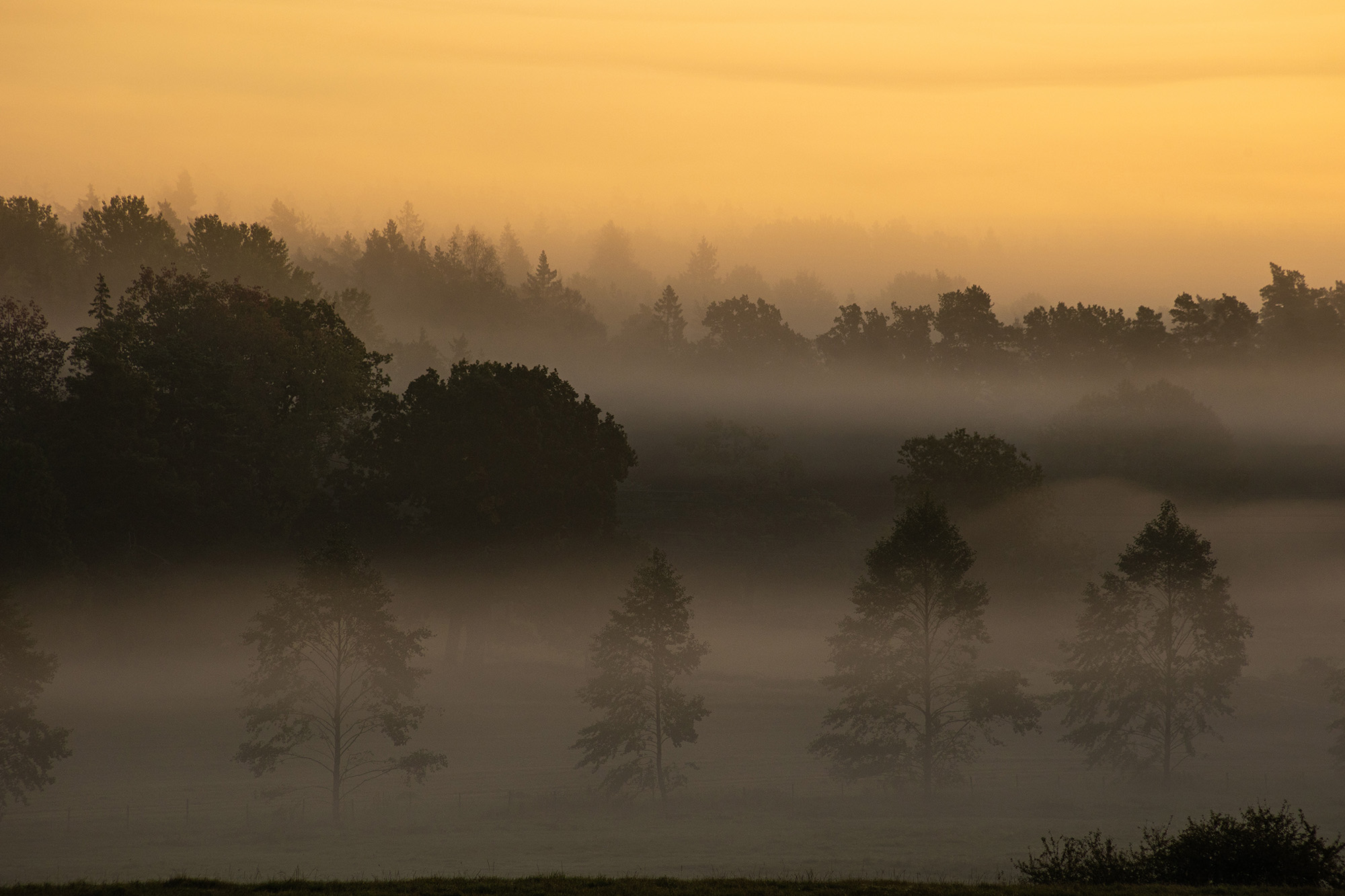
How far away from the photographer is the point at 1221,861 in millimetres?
28984

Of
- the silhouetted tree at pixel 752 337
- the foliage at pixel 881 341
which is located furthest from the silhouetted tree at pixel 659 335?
the foliage at pixel 881 341

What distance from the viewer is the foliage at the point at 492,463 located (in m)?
72.1

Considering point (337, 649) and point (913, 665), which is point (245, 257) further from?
point (913, 665)

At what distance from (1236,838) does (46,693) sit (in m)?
55.6

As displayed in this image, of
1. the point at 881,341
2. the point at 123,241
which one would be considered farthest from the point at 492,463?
the point at 123,241

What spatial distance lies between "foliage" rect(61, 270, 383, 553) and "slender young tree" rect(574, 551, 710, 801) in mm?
24552

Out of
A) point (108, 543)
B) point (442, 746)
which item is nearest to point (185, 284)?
point (108, 543)

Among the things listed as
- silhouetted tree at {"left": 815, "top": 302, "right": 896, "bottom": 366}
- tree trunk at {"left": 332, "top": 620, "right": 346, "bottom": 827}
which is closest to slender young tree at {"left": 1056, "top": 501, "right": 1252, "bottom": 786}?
tree trunk at {"left": 332, "top": 620, "right": 346, "bottom": 827}

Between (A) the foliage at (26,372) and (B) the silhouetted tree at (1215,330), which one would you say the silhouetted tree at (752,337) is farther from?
(A) the foliage at (26,372)

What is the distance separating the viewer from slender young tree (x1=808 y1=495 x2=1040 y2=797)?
2254 inches

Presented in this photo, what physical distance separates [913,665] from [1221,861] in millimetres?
29646

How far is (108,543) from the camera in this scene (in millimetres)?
70875

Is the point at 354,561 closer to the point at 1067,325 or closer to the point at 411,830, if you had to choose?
the point at 411,830

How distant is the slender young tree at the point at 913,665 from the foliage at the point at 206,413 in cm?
3269
